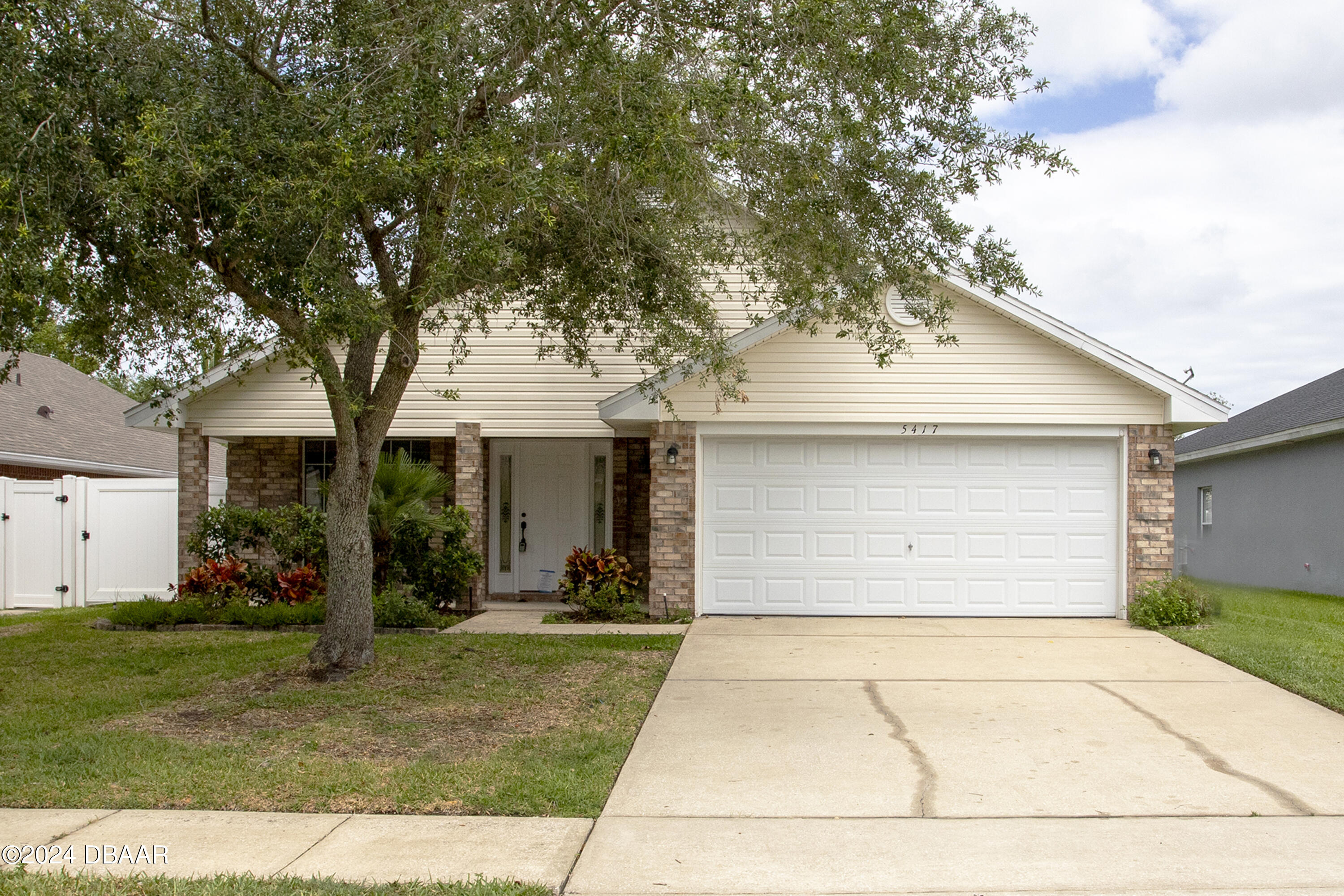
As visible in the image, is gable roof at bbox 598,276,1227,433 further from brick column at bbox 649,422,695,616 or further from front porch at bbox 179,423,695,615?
front porch at bbox 179,423,695,615

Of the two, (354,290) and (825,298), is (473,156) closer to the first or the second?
(354,290)

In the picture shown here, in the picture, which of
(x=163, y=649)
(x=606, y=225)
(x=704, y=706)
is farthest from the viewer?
(x=163, y=649)

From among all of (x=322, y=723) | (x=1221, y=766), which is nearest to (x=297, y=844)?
(x=322, y=723)

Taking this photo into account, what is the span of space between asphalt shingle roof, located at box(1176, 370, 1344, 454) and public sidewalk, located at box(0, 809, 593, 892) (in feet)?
48.9

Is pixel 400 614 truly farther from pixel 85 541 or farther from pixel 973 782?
pixel 973 782

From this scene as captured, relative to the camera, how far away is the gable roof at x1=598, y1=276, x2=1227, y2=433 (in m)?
12.4

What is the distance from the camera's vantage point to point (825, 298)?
10008 millimetres

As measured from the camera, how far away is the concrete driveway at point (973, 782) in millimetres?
4805

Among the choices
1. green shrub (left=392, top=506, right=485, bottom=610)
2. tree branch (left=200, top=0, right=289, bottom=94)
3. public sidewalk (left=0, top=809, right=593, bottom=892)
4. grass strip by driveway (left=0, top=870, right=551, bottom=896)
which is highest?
tree branch (left=200, top=0, right=289, bottom=94)

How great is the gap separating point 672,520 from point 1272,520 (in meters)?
12.6

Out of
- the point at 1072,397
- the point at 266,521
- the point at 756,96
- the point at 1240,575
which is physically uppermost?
the point at 756,96

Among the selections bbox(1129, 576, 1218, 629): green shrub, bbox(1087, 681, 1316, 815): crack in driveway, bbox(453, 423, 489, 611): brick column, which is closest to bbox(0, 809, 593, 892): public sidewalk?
bbox(1087, 681, 1316, 815): crack in driveway

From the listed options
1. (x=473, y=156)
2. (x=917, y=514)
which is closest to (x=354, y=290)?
(x=473, y=156)

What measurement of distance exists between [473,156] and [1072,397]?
835cm
